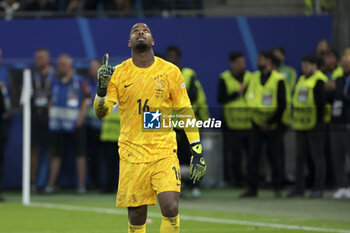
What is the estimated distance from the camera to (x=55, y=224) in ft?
36.1

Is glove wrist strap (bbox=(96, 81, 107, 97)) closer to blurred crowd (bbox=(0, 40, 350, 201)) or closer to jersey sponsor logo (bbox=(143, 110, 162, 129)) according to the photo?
jersey sponsor logo (bbox=(143, 110, 162, 129))

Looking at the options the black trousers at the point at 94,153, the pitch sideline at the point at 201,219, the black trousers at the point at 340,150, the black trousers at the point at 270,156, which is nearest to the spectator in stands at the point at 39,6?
the black trousers at the point at 94,153

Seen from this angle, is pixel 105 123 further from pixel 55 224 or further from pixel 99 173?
pixel 55 224

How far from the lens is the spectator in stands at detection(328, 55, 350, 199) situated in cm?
1358

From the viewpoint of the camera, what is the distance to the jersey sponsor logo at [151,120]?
7.23 metres

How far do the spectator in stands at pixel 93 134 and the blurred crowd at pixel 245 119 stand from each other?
0.07ft

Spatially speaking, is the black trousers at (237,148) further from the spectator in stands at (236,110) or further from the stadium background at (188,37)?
the stadium background at (188,37)

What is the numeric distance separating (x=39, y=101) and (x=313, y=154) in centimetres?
501

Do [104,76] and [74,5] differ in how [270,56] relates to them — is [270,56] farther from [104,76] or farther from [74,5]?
[104,76]

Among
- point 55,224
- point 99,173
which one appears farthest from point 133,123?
point 99,173

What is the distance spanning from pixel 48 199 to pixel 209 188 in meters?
3.26

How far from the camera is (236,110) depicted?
14.8 m

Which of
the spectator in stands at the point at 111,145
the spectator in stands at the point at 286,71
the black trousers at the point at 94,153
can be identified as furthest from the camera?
the spectator in stands at the point at 286,71

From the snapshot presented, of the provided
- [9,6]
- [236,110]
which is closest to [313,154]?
[236,110]
